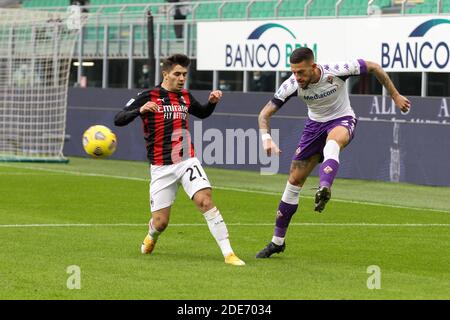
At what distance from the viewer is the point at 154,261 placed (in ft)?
38.4

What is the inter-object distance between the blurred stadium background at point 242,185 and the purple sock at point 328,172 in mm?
790

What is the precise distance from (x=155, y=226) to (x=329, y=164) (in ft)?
6.22

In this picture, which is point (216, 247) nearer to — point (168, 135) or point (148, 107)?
point (168, 135)

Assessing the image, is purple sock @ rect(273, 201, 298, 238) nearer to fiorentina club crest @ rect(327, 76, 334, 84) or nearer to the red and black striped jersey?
the red and black striped jersey

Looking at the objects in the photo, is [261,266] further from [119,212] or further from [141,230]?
[119,212]

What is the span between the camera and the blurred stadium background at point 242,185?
10578mm

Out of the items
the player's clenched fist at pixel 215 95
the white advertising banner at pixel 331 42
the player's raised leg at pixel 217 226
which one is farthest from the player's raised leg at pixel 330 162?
the white advertising banner at pixel 331 42

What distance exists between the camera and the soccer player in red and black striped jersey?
11.9m

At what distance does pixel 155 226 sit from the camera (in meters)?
12.2

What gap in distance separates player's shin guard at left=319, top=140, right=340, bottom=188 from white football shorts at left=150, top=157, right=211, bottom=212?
45.1 inches

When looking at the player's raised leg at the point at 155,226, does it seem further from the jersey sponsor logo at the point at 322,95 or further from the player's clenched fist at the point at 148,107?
the jersey sponsor logo at the point at 322,95
